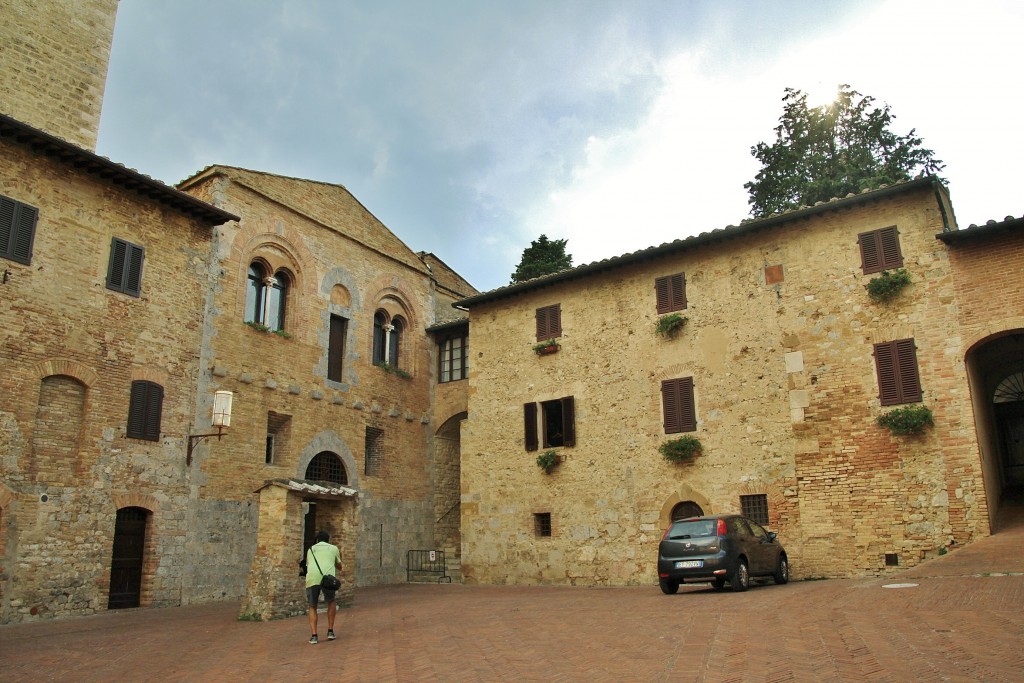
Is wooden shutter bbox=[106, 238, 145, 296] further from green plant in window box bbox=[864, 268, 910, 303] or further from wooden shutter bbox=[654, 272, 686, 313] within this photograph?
green plant in window box bbox=[864, 268, 910, 303]

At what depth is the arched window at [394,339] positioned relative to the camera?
946 inches

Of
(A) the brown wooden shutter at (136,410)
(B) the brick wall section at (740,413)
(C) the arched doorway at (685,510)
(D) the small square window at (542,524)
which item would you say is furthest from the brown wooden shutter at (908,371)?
(A) the brown wooden shutter at (136,410)

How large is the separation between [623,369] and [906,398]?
6.49 m

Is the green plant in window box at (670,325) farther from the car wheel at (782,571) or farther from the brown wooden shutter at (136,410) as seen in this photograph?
the brown wooden shutter at (136,410)

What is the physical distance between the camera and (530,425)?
20.5m

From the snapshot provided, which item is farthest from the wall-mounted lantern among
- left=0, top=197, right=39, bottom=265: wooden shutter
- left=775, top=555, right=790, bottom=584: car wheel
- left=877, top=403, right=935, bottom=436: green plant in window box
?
left=877, top=403, right=935, bottom=436: green plant in window box

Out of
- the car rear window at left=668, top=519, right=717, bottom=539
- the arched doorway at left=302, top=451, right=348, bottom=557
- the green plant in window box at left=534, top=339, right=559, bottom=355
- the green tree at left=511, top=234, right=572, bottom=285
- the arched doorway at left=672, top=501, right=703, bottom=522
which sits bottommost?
the car rear window at left=668, top=519, right=717, bottom=539

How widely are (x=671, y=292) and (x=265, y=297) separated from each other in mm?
10638

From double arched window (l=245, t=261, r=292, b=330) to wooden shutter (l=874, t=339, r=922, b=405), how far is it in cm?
1471

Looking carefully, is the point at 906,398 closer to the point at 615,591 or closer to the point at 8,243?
the point at 615,591

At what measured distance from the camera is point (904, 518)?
1485 cm

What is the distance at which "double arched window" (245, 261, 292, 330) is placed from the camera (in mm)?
19719

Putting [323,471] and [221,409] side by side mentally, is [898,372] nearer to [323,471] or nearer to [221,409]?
[221,409]

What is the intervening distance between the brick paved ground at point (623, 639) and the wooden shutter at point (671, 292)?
728cm
